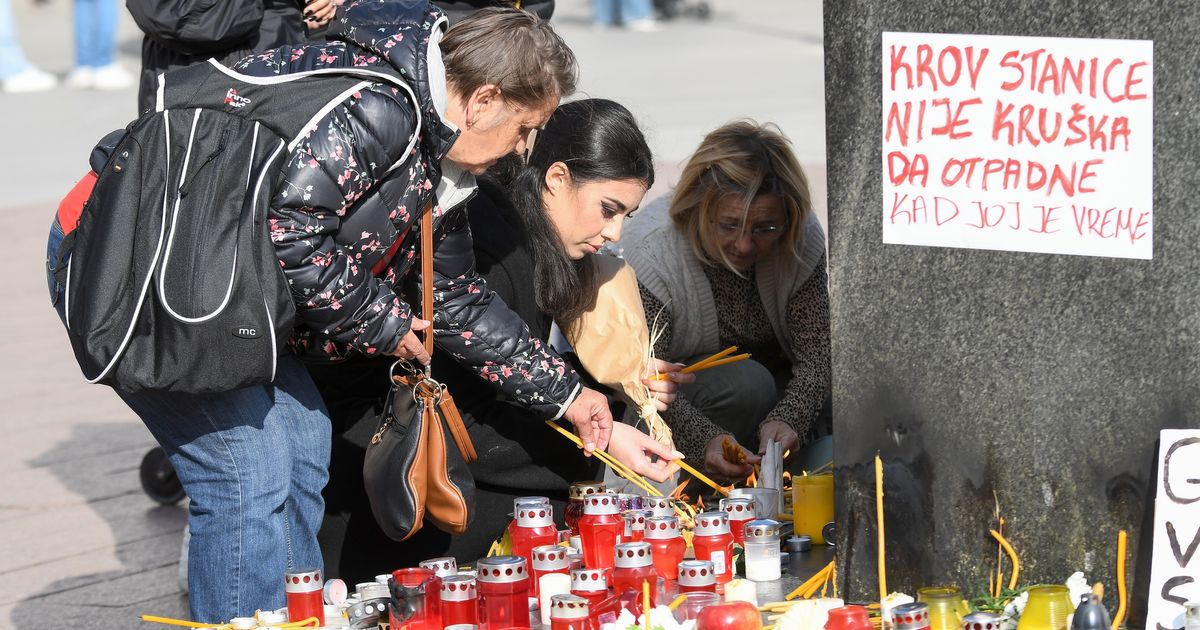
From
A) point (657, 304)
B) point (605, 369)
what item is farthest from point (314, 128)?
point (657, 304)

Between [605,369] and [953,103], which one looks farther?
[605,369]

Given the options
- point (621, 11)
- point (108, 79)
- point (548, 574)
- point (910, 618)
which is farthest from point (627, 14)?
point (910, 618)

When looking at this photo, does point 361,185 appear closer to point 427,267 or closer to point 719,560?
point 427,267

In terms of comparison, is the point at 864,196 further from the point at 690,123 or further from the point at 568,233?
the point at 690,123

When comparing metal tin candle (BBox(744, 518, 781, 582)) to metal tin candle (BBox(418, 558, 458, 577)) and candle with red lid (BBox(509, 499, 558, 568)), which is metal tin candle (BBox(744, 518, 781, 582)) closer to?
candle with red lid (BBox(509, 499, 558, 568))

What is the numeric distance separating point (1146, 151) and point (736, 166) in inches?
64.5

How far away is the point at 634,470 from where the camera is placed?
3.05m

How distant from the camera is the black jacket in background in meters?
3.45

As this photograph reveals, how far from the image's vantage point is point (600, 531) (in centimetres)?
253

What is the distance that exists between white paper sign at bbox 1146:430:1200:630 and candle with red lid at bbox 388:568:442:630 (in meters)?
1.02

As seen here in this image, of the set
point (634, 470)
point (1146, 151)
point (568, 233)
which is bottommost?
point (634, 470)

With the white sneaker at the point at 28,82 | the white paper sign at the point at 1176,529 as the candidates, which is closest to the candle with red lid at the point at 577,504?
the white paper sign at the point at 1176,529

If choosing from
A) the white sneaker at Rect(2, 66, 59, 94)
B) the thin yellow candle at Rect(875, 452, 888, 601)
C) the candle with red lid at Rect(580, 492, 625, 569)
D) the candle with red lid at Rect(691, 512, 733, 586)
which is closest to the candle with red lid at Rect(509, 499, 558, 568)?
the candle with red lid at Rect(580, 492, 625, 569)

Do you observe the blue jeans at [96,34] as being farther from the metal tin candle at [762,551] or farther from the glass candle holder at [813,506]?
the metal tin candle at [762,551]
